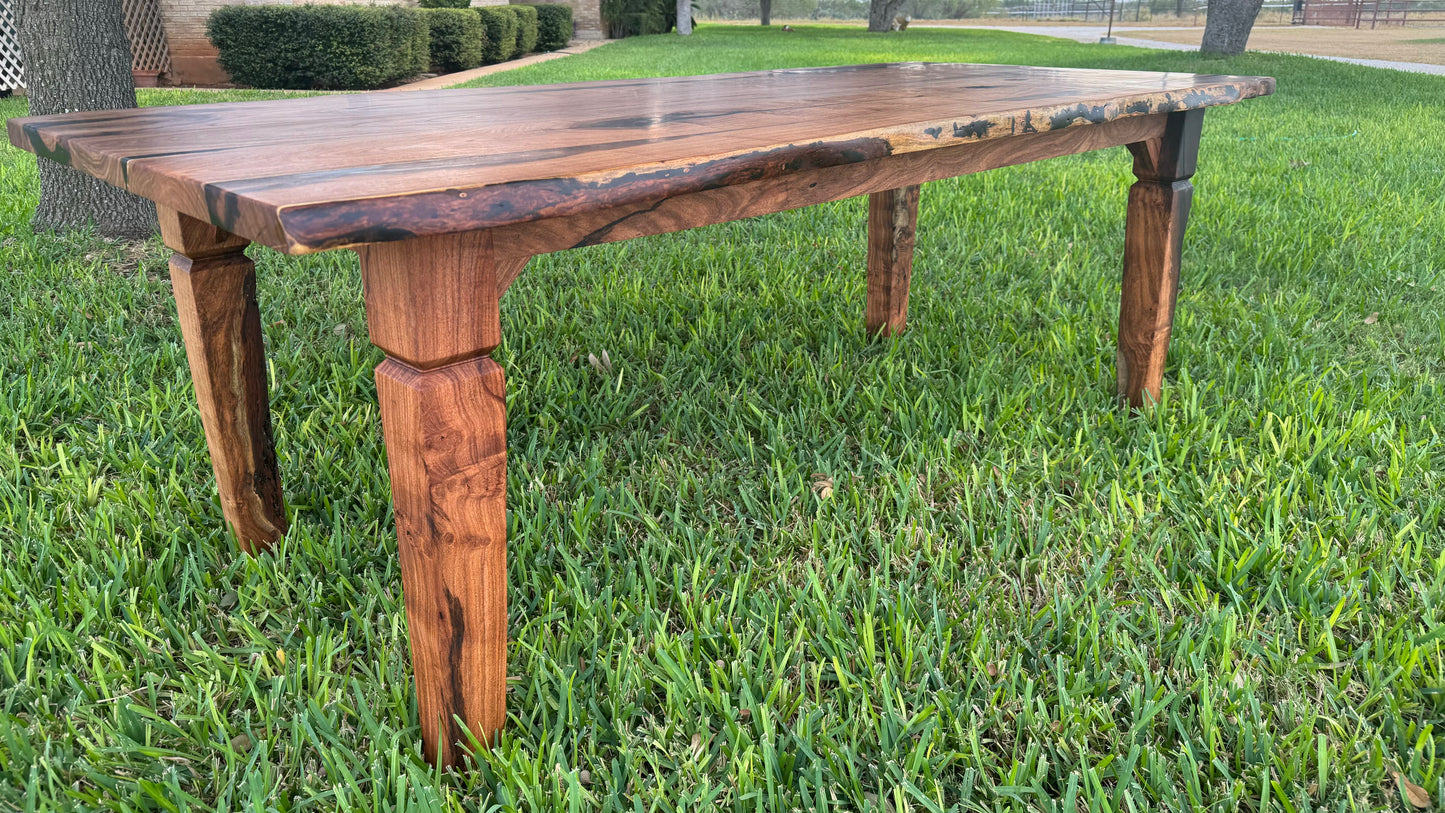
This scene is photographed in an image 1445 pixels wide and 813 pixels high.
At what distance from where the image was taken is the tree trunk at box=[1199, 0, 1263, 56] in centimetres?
1232

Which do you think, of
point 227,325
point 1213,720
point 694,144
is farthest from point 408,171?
point 1213,720

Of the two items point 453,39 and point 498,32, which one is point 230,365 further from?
point 498,32

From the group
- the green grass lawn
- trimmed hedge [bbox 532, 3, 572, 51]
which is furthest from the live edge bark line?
trimmed hedge [bbox 532, 3, 572, 51]

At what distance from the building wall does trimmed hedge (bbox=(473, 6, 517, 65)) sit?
13.8ft

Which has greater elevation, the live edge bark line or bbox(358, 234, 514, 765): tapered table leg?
the live edge bark line

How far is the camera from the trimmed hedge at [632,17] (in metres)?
24.0

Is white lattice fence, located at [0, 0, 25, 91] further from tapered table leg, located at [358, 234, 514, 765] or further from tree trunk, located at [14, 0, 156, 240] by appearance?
tapered table leg, located at [358, 234, 514, 765]

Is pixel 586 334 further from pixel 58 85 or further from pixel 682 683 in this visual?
pixel 58 85

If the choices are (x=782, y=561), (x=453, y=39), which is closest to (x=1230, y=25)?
(x=453, y=39)

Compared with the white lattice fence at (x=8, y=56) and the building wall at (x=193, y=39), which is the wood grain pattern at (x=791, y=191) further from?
the building wall at (x=193, y=39)

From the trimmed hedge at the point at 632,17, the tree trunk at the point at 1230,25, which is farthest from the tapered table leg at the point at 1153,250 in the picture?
the trimmed hedge at the point at 632,17

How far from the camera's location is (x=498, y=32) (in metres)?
14.5

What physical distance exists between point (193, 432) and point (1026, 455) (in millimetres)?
1817

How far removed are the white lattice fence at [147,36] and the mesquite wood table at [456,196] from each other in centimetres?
1013
